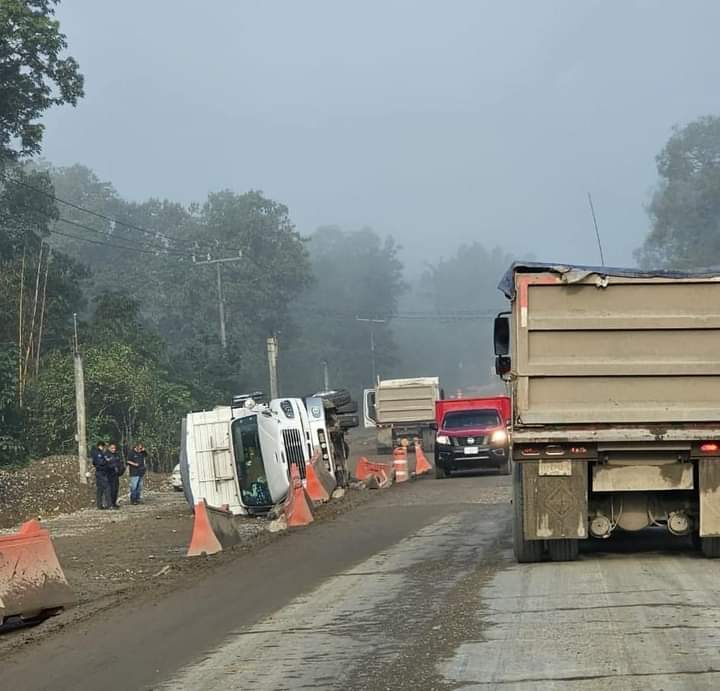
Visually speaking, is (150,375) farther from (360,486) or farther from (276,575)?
(276,575)

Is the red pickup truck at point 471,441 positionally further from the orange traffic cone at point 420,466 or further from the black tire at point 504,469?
the orange traffic cone at point 420,466

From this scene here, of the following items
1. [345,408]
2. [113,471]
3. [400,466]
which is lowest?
[400,466]

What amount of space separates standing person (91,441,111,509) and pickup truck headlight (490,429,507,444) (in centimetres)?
1023

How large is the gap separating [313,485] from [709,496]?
14.4 m

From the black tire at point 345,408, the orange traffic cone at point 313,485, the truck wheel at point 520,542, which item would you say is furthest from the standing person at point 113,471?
the truck wheel at point 520,542

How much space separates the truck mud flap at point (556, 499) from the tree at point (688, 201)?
92.3 m

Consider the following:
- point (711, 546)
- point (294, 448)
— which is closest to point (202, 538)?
point (711, 546)

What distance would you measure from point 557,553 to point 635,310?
2.73 metres

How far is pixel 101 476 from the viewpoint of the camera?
29.7 meters

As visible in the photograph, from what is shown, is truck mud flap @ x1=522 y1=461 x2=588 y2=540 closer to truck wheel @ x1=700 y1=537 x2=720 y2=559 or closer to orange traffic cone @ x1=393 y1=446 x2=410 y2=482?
truck wheel @ x1=700 y1=537 x2=720 y2=559

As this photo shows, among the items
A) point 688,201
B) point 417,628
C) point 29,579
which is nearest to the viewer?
point 417,628

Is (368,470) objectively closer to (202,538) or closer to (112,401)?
(112,401)

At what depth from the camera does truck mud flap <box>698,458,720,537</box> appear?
1288cm

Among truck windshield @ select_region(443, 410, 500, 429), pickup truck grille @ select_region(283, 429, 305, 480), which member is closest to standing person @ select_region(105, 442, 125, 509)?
pickup truck grille @ select_region(283, 429, 305, 480)
